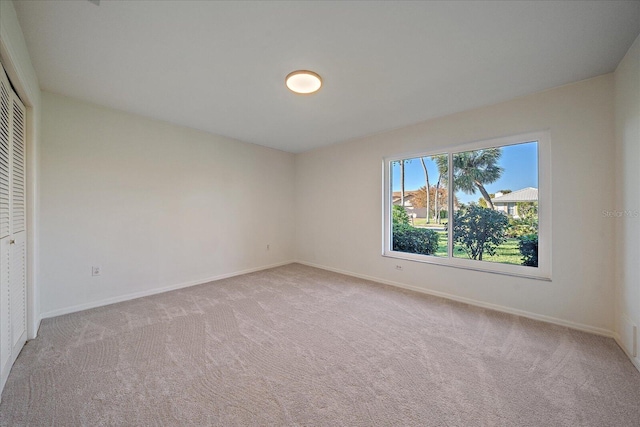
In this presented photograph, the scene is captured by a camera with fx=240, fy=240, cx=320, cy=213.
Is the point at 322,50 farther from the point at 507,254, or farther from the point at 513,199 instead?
the point at 507,254

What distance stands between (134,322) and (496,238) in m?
4.23

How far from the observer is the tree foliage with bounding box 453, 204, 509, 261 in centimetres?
297

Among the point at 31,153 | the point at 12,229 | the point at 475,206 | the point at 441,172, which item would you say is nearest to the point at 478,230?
the point at 475,206

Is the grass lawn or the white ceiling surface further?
the grass lawn

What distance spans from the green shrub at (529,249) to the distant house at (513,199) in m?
0.28

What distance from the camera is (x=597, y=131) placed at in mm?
2297

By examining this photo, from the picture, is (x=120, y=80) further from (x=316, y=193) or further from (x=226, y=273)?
(x=316, y=193)

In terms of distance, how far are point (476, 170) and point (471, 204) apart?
0.45 metres

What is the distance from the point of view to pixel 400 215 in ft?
12.8

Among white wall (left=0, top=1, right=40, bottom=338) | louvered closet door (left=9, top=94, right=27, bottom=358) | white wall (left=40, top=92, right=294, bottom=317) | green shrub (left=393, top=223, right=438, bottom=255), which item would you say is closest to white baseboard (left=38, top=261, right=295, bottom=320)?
white wall (left=40, top=92, right=294, bottom=317)

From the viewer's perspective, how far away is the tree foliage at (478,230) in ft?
9.73

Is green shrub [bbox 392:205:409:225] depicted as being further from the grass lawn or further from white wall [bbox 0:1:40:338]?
white wall [bbox 0:1:40:338]

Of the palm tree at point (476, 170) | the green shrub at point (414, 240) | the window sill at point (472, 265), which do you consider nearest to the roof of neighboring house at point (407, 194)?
the green shrub at point (414, 240)

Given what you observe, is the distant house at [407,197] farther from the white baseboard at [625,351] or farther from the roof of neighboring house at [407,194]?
the white baseboard at [625,351]
